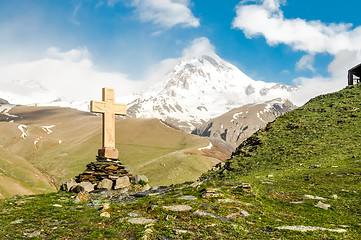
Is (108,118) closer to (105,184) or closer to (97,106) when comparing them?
(97,106)

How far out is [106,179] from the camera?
21.5 meters

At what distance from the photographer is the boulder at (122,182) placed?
21094 mm

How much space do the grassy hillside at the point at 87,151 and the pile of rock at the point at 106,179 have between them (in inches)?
2065

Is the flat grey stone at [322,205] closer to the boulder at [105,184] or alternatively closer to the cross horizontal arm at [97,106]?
the boulder at [105,184]

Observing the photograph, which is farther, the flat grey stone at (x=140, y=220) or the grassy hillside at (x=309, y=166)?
the grassy hillside at (x=309, y=166)

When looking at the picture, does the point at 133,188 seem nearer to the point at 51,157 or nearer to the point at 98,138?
the point at 51,157

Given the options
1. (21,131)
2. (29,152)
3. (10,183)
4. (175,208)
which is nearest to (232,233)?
(175,208)

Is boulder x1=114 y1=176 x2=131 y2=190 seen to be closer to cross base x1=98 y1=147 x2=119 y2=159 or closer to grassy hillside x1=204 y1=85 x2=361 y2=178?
cross base x1=98 y1=147 x2=119 y2=159

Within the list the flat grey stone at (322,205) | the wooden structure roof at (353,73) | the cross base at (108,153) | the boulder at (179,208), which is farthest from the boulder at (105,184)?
the wooden structure roof at (353,73)

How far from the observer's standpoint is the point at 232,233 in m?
10.5

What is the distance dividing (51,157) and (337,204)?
128332mm

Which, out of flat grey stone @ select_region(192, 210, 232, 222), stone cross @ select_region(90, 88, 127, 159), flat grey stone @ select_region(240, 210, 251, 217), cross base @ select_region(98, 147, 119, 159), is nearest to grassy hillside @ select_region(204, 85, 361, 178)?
cross base @ select_region(98, 147, 119, 159)

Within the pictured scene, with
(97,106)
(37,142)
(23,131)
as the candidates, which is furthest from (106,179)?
(23,131)

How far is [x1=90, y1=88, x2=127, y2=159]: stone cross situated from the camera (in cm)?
2444
